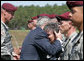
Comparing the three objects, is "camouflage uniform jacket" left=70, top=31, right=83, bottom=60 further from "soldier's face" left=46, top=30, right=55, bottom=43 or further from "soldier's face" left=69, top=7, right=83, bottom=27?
"soldier's face" left=46, top=30, right=55, bottom=43

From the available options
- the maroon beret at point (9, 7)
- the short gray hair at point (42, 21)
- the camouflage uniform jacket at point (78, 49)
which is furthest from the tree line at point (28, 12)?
the camouflage uniform jacket at point (78, 49)

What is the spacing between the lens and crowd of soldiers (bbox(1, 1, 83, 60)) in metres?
4.64

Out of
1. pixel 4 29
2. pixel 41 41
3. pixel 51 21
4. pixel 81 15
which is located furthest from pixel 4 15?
pixel 81 15

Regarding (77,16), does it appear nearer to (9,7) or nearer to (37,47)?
(37,47)

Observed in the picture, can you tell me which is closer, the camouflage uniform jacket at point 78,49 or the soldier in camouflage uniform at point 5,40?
the camouflage uniform jacket at point 78,49

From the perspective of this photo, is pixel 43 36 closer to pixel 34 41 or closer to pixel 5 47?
pixel 34 41

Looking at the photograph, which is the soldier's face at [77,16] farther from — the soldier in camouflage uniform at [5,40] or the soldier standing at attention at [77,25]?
the soldier in camouflage uniform at [5,40]

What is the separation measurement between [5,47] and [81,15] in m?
2.25

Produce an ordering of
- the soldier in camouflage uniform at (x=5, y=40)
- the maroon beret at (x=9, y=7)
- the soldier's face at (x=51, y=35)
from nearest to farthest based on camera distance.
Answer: the soldier's face at (x=51, y=35), the soldier in camouflage uniform at (x=5, y=40), the maroon beret at (x=9, y=7)

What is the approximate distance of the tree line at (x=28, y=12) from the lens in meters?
59.1

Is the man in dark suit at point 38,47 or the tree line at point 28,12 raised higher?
the man in dark suit at point 38,47

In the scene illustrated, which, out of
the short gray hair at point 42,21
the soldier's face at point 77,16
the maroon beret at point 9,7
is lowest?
the short gray hair at point 42,21

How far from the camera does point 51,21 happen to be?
20.7ft

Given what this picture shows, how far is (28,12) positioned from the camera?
2530 inches
